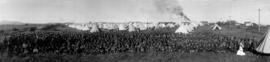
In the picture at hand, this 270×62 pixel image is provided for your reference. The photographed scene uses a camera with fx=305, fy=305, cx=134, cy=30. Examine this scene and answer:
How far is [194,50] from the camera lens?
100ft

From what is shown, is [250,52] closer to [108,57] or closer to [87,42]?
[108,57]

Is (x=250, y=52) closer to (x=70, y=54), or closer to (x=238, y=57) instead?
(x=238, y=57)

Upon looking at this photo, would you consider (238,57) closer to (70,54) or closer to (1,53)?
(70,54)

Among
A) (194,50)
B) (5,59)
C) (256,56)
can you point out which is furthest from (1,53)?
(256,56)

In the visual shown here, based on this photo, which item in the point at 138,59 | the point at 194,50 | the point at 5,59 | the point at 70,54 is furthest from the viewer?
the point at 194,50

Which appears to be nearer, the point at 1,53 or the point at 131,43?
the point at 1,53

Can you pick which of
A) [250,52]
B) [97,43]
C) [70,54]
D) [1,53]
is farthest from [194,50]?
[1,53]

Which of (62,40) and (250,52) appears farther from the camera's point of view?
(62,40)

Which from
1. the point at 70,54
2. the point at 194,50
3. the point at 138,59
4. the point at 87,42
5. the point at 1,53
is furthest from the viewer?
the point at 87,42

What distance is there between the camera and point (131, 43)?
3275cm

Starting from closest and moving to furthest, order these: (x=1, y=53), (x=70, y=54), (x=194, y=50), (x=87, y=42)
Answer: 1. (x=1, y=53)
2. (x=70, y=54)
3. (x=194, y=50)
4. (x=87, y=42)

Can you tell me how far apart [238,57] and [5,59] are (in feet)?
60.0

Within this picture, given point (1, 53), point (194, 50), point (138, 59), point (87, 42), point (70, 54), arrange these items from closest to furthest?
1. point (1, 53)
2. point (138, 59)
3. point (70, 54)
4. point (194, 50)
5. point (87, 42)

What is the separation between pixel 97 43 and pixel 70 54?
5.31 m
